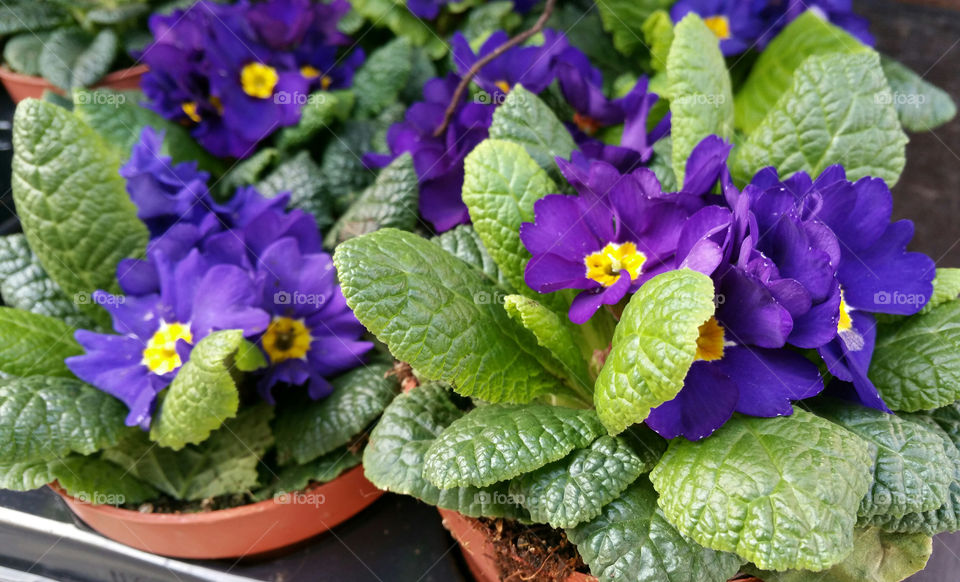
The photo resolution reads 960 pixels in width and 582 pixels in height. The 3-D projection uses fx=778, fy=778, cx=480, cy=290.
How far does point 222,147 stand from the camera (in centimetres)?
180

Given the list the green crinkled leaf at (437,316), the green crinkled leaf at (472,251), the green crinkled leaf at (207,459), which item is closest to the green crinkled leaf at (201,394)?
the green crinkled leaf at (207,459)

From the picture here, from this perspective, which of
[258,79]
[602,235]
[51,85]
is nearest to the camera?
[602,235]

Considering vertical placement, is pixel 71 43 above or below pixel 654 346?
above

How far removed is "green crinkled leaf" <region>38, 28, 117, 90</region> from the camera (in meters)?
2.01

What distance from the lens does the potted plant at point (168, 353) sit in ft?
3.96

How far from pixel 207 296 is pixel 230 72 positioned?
0.76 meters

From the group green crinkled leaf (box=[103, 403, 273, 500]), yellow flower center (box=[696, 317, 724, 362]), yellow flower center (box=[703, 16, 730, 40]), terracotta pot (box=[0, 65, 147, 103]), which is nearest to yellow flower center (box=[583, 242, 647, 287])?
yellow flower center (box=[696, 317, 724, 362])

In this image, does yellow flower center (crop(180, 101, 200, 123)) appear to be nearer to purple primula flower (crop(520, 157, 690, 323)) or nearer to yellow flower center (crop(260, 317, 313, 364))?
yellow flower center (crop(260, 317, 313, 364))

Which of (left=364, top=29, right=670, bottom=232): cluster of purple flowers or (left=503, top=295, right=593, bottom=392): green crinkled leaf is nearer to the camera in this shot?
(left=503, top=295, right=593, bottom=392): green crinkled leaf

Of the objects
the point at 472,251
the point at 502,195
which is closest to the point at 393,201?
the point at 472,251

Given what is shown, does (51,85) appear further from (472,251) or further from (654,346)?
(654,346)

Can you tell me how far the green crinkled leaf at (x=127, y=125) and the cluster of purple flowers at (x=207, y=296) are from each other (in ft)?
0.75

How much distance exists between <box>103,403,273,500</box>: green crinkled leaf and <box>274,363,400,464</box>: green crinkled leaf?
4cm

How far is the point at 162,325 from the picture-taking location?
1282 mm
